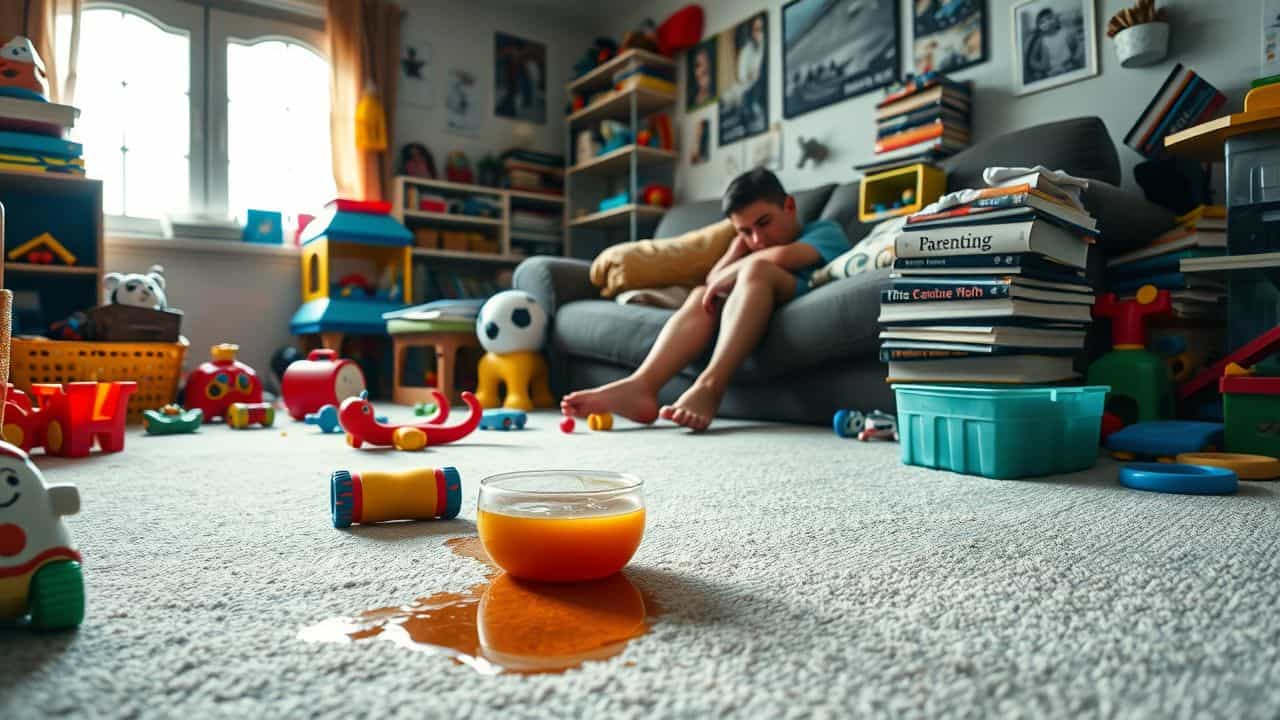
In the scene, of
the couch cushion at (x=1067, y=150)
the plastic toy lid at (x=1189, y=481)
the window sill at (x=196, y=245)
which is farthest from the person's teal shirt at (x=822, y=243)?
the window sill at (x=196, y=245)

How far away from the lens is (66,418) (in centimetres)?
148

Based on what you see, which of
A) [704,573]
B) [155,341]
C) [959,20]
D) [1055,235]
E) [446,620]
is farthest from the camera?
[959,20]

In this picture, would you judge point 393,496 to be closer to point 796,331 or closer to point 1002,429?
point 1002,429

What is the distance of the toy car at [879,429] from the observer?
177cm

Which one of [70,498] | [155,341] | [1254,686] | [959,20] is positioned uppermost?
[959,20]

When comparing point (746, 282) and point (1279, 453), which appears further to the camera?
point (746, 282)

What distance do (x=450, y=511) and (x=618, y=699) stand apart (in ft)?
1.73

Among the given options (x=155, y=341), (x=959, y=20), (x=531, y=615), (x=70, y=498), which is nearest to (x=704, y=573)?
(x=531, y=615)

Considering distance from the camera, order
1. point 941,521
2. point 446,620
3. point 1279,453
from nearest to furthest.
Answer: point 446,620 < point 941,521 < point 1279,453

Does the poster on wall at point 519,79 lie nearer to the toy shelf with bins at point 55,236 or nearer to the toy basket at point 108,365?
the toy shelf with bins at point 55,236

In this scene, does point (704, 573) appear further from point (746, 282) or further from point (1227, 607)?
point (746, 282)

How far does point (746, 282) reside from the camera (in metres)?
2.14

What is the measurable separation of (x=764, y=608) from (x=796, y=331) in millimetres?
1516

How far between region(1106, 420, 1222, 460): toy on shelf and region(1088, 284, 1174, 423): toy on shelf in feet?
0.56
